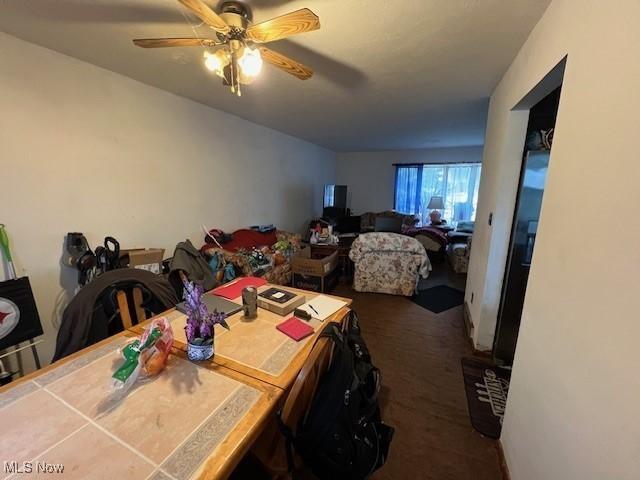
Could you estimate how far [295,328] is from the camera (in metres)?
1.19

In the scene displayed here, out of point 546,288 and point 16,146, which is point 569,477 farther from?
point 16,146

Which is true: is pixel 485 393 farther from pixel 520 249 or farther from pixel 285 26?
pixel 285 26

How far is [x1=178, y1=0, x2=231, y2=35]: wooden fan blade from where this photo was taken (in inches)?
41.0

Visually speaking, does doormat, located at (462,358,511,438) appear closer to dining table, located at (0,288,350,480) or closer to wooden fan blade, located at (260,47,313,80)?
dining table, located at (0,288,350,480)

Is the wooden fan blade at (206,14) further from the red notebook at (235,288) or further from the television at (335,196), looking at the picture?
the television at (335,196)

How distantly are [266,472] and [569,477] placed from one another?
0.99 meters

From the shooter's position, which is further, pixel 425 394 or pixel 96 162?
pixel 96 162

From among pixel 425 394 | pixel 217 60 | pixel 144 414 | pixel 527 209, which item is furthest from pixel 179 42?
pixel 425 394

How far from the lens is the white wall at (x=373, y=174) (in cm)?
621

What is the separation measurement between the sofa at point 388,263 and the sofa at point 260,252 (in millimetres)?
899

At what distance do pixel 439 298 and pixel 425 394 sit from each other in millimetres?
1787

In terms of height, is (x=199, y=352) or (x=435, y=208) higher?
(x=435, y=208)

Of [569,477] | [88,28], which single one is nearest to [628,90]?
[569,477]

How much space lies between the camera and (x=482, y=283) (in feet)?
7.16
